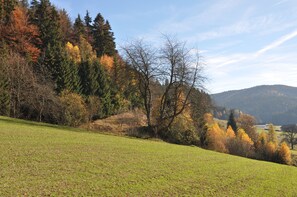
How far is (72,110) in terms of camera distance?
127 feet

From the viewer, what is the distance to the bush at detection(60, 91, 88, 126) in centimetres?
3747

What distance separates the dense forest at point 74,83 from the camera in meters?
34.0

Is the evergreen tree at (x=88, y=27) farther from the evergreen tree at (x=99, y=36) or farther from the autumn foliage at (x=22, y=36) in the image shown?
the autumn foliage at (x=22, y=36)

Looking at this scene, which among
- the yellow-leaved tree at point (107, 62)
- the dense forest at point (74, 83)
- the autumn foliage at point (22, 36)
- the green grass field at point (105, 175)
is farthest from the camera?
the yellow-leaved tree at point (107, 62)

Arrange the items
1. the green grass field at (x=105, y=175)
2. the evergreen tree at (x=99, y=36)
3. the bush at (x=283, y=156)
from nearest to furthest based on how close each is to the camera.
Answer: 1. the green grass field at (x=105, y=175)
2. the bush at (x=283, y=156)
3. the evergreen tree at (x=99, y=36)

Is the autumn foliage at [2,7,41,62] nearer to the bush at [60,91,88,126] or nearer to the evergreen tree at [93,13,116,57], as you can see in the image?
the bush at [60,91,88,126]

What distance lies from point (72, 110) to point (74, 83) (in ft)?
29.5

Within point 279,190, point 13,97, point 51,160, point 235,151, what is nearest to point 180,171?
point 279,190

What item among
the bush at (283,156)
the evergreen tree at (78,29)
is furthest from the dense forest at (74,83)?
the bush at (283,156)

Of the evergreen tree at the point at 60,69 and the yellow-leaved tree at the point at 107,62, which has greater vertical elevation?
the yellow-leaved tree at the point at 107,62

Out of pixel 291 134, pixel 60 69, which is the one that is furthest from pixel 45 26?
pixel 291 134

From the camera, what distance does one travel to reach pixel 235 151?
59.7m

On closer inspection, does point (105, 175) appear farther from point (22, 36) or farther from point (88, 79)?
point (22, 36)

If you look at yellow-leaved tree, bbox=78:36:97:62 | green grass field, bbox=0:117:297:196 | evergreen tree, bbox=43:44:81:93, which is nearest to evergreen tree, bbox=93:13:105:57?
yellow-leaved tree, bbox=78:36:97:62
